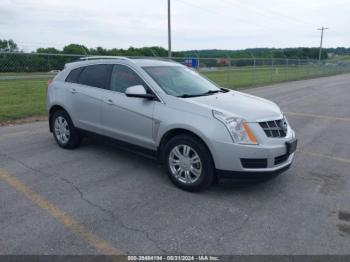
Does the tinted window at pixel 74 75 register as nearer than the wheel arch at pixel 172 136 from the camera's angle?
No

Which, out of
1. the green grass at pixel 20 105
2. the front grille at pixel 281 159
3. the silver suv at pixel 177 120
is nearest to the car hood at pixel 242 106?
the silver suv at pixel 177 120

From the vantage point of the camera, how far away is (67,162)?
539 centimetres

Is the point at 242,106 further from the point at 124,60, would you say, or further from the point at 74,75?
the point at 74,75

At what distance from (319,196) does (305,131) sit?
4041 mm

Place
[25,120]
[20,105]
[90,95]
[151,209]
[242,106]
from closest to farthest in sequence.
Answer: [151,209] < [242,106] < [90,95] < [25,120] < [20,105]

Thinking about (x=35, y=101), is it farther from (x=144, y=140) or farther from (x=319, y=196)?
(x=319, y=196)

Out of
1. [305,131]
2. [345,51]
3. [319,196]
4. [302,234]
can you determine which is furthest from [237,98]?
[345,51]

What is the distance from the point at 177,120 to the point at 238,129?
77 cm

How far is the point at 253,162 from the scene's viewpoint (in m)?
4.02

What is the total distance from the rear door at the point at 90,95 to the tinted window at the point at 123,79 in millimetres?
142

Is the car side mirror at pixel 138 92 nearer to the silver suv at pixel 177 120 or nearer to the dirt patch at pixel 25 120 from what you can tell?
the silver suv at pixel 177 120

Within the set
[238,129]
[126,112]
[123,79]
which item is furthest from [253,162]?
[123,79]

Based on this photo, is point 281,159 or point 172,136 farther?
point 172,136

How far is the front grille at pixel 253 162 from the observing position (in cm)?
400
